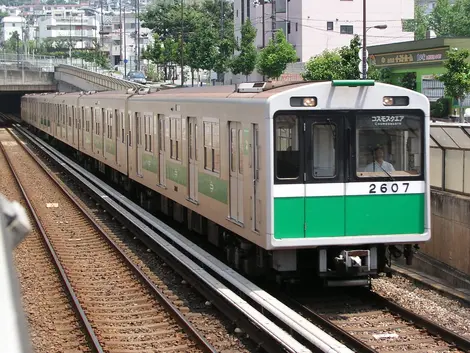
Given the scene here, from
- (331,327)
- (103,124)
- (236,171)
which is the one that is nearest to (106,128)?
(103,124)

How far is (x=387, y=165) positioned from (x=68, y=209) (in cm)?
1210

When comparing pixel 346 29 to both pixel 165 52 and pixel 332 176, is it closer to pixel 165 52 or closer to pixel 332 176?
pixel 165 52

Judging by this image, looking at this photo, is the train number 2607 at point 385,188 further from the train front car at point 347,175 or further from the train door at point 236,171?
the train door at point 236,171

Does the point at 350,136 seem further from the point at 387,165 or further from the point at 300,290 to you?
the point at 300,290

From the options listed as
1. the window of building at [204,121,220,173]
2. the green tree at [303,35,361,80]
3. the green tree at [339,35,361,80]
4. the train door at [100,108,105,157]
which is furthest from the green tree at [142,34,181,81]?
the window of building at [204,121,220,173]

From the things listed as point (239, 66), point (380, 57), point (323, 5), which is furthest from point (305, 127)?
point (323, 5)

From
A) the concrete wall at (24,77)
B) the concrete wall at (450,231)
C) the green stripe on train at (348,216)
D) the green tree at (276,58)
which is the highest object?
the green tree at (276,58)

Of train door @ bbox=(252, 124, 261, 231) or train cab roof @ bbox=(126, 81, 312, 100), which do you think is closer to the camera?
train door @ bbox=(252, 124, 261, 231)

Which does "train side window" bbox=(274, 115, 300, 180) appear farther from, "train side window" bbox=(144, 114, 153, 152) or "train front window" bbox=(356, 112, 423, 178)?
"train side window" bbox=(144, 114, 153, 152)

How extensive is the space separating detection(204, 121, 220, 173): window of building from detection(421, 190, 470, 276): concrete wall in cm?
312

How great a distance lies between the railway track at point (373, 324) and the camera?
316 inches

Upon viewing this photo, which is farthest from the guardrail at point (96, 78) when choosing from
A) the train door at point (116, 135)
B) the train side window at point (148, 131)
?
the train side window at point (148, 131)

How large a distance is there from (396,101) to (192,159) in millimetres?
4379

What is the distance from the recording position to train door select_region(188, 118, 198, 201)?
1320 cm
